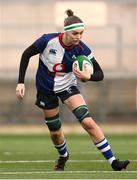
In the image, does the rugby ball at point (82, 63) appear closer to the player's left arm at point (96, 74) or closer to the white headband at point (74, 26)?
the player's left arm at point (96, 74)

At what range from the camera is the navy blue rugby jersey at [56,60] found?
11836 millimetres

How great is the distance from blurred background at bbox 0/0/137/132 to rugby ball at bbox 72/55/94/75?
1421 cm

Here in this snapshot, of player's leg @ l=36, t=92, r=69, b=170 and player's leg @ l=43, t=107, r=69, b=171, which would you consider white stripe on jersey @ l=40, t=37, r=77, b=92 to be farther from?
player's leg @ l=43, t=107, r=69, b=171

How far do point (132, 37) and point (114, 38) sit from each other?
0.63 m

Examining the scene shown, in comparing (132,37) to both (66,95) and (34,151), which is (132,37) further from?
(66,95)

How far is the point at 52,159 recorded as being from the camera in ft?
46.4

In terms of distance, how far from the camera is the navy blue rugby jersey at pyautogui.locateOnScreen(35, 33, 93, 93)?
11.8m

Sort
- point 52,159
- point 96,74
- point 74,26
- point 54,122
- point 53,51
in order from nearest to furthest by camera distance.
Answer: point 74,26 → point 96,74 → point 53,51 → point 54,122 → point 52,159

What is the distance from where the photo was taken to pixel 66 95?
38.8 ft

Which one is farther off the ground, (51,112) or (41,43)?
(41,43)

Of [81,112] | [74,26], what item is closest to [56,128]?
[81,112]

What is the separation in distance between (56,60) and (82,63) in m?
0.48

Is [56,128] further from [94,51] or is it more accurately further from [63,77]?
[94,51]

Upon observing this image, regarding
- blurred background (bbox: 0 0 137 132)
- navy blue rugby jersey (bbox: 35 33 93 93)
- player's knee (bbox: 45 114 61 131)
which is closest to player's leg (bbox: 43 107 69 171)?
player's knee (bbox: 45 114 61 131)
